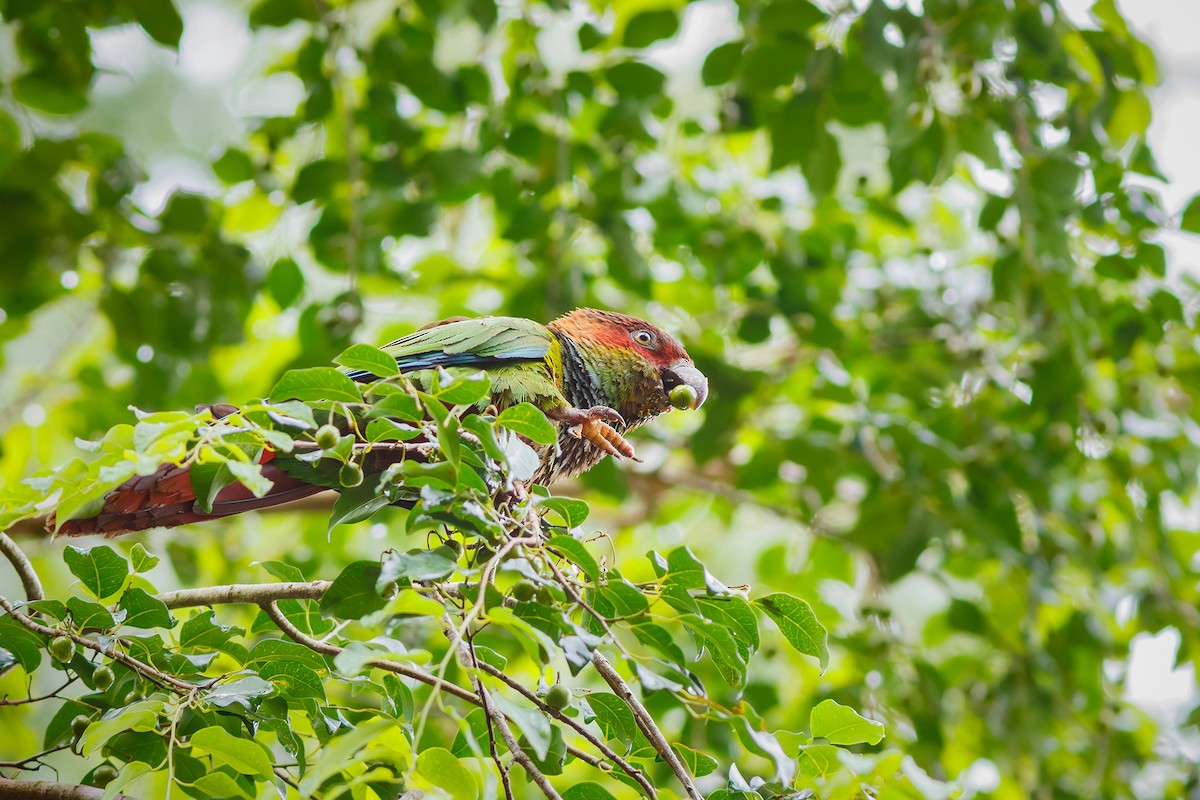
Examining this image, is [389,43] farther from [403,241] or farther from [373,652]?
[373,652]

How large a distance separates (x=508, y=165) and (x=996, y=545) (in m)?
2.29

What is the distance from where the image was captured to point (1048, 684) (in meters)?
3.88

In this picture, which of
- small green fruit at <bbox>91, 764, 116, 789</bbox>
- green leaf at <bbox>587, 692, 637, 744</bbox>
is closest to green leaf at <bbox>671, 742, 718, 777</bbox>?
green leaf at <bbox>587, 692, 637, 744</bbox>

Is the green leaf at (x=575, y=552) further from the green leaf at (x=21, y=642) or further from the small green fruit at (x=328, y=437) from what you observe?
the green leaf at (x=21, y=642)

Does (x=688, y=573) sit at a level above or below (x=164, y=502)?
above

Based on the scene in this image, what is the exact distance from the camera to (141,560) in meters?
1.63

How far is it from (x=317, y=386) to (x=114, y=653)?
546 millimetres

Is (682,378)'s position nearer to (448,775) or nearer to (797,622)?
(797,622)

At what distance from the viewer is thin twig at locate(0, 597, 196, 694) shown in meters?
1.54

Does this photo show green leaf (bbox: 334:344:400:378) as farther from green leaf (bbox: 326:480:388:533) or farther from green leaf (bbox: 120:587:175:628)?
green leaf (bbox: 120:587:175:628)

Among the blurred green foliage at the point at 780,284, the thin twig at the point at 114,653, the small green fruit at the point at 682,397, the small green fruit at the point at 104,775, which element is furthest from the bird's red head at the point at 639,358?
the small green fruit at the point at 104,775

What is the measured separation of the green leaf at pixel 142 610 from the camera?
160 cm


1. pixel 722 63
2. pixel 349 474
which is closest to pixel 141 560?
pixel 349 474

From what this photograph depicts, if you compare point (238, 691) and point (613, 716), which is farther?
point (613, 716)
